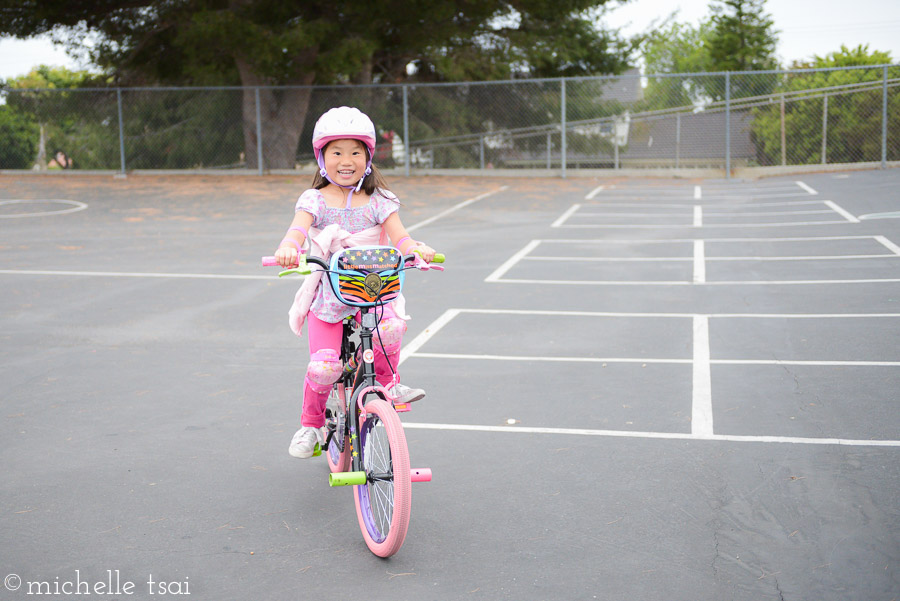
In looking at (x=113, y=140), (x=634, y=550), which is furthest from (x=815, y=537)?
(x=113, y=140)

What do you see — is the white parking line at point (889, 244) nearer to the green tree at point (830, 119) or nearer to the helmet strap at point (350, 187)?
the helmet strap at point (350, 187)

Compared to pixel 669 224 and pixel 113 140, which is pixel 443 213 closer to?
pixel 669 224

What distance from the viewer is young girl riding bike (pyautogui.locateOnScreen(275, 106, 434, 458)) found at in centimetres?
410

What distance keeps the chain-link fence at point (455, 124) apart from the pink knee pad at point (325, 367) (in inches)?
769

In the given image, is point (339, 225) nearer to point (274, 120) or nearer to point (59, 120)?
point (274, 120)

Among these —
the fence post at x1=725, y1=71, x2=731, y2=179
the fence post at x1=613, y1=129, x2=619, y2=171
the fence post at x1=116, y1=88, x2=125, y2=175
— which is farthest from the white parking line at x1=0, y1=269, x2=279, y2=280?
the fence post at x1=613, y1=129, x2=619, y2=171

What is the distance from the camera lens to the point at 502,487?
4.52m

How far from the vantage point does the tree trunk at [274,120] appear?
2489 centimetres

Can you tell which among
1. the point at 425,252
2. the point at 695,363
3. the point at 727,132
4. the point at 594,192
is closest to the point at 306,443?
the point at 425,252

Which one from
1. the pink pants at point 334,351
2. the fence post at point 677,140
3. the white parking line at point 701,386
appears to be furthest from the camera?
the fence post at point 677,140

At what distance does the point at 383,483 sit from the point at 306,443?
0.76 metres

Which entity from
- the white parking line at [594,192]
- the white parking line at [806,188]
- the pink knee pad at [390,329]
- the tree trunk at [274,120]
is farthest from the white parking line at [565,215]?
the pink knee pad at [390,329]

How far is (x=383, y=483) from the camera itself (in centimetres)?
379

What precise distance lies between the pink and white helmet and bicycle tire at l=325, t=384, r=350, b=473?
1.18m
